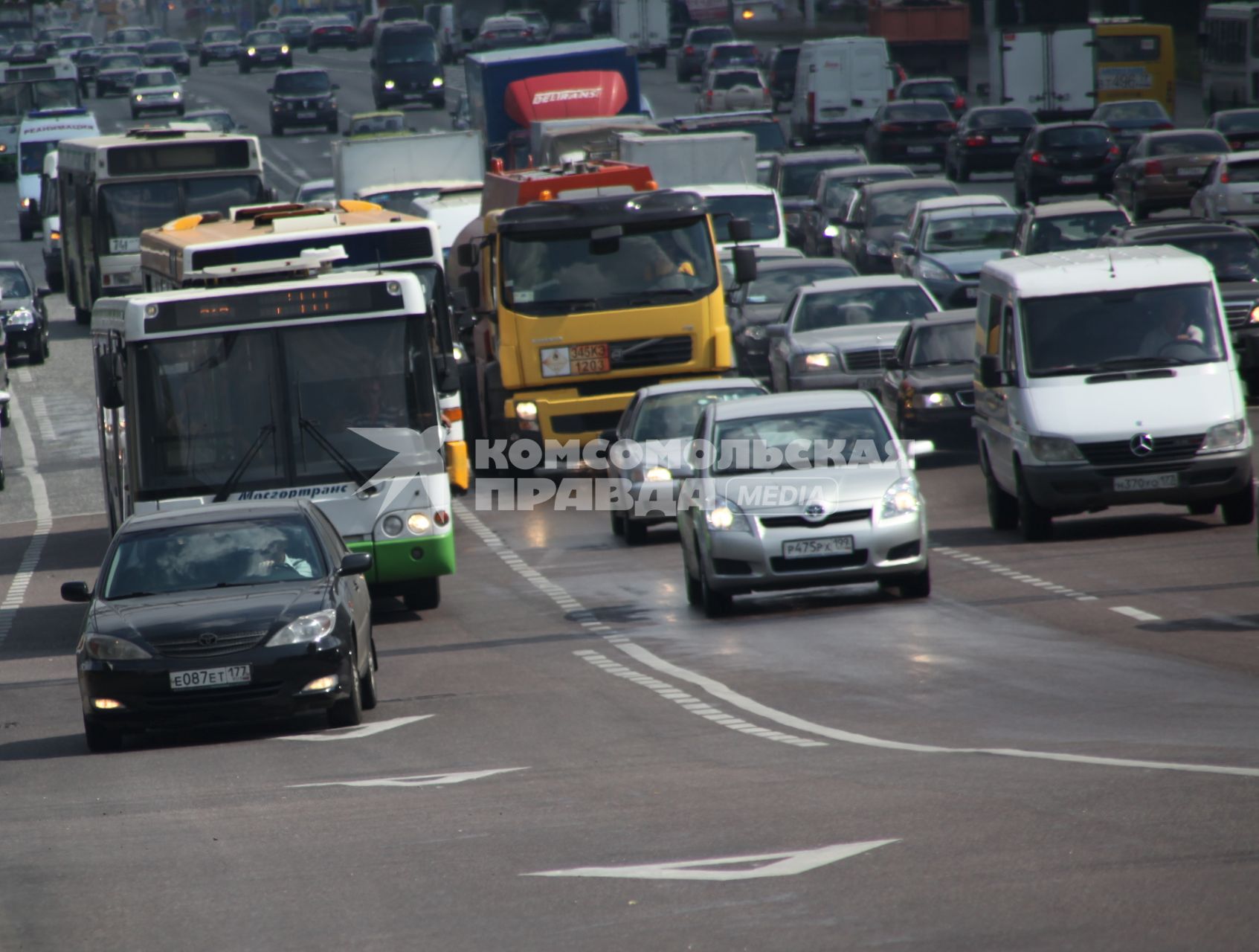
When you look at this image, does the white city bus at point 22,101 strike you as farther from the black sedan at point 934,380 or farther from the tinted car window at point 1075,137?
the black sedan at point 934,380

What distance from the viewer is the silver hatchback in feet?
54.4

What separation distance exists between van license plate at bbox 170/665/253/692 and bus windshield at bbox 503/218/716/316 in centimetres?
1322

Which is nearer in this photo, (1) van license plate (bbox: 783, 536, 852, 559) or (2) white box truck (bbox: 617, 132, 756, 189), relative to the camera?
(1) van license plate (bbox: 783, 536, 852, 559)

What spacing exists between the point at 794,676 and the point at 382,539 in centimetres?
464

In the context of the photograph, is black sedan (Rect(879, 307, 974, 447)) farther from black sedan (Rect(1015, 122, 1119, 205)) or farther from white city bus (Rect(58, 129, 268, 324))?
black sedan (Rect(1015, 122, 1119, 205))

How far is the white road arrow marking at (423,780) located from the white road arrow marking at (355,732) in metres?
1.72

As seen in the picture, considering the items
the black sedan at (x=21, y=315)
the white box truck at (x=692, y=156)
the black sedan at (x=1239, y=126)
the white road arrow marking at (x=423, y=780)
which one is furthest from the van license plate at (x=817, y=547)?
the black sedan at (x=1239, y=126)

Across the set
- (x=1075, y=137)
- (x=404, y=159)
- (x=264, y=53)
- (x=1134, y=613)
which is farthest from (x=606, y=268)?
(x=264, y=53)

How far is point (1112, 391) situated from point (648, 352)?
Result: 7.23m

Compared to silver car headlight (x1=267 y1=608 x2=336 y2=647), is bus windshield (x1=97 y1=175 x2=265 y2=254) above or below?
above

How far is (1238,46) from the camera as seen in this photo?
5891cm

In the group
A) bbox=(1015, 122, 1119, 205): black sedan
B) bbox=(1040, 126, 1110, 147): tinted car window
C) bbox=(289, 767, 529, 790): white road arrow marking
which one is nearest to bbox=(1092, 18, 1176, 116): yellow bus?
bbox=(1040, 126, 1110, 147): tinted car window

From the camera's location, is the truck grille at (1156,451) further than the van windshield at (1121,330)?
No

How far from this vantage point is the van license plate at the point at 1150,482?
61.7ft
